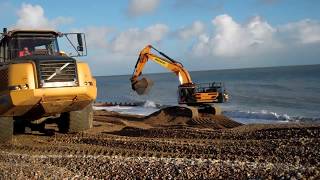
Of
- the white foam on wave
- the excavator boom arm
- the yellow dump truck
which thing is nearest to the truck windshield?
the yellow dump truck

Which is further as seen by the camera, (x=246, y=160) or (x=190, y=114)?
(x=190, y=114)

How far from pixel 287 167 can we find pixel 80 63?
17.9ft

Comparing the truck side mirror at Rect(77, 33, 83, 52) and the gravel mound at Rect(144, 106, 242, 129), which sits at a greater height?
the truck side mirror at Rect(77, 33, 83, 52)

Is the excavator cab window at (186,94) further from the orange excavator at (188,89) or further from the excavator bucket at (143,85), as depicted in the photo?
the excavator bucket at (143,85)

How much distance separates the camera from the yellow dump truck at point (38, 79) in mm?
10289

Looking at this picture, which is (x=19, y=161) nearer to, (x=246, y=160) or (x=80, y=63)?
(x=80, y=63)

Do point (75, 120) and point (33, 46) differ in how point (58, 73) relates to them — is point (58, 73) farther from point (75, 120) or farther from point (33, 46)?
point (75, 120)

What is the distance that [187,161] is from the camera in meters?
8.70

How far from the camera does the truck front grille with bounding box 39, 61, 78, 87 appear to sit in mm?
10414

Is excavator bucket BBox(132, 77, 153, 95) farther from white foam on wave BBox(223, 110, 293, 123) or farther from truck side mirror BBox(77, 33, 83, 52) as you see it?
white foam on wave BBox(223, 110, 293, 123)

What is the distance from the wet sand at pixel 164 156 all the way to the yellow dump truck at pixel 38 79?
0.91 metres

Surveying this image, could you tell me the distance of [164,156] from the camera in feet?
32.1

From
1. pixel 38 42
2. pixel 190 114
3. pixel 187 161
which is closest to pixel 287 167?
pixel 187 161

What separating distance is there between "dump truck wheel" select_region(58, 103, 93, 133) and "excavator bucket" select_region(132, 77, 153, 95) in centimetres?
753
